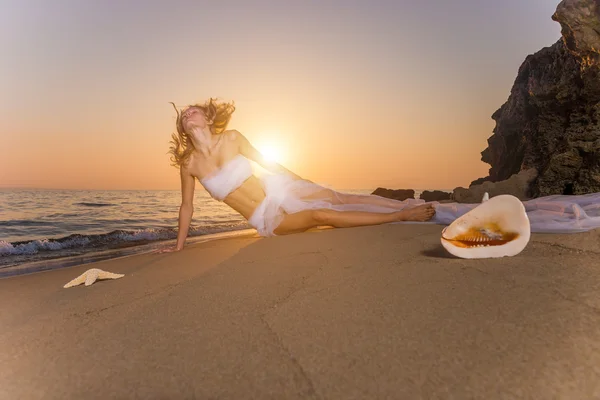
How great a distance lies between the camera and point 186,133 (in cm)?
562

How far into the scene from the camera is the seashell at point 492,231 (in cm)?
256

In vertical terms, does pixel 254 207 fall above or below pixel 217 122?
below

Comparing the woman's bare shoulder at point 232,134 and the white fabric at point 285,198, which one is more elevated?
the woman's bare shoulder at point 232,134

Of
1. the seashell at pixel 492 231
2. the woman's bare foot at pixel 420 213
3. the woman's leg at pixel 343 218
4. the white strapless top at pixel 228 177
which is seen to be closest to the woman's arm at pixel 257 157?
the white strapless top at pixel 228 177

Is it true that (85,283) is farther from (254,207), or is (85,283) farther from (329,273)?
(254,207)

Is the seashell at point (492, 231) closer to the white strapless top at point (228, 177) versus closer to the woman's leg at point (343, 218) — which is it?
the woman's leg at point (343, 218)

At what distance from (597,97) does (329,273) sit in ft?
23.7

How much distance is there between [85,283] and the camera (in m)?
3.43

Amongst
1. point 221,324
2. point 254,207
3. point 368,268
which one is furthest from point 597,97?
point 221,324

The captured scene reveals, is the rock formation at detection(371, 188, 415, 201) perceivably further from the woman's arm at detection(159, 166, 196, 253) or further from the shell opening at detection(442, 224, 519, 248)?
the shell opening at detection(442, 224, 519, 248)

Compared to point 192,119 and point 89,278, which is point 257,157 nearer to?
point 192,119

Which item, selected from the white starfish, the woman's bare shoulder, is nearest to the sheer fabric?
the woman's bare shoulder

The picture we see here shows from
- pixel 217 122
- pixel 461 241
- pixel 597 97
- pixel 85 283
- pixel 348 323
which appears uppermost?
pixel 597 97

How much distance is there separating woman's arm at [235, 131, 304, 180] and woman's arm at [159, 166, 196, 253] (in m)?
0.88
